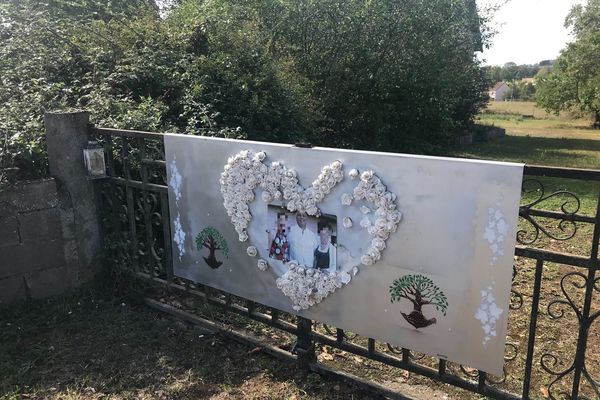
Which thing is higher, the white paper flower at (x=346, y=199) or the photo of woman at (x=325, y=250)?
the white paper flower at (x=346, y=199)

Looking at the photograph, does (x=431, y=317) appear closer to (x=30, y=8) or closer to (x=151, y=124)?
(x=151, y=124)

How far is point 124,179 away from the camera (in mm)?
3801

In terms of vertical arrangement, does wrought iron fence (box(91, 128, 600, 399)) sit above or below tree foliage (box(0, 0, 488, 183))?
below

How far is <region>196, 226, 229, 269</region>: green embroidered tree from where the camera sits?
326 cm

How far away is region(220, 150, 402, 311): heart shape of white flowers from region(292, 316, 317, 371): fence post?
0.42 ft

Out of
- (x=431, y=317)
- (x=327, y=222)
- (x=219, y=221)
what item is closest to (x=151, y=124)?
(x=219, y=221)

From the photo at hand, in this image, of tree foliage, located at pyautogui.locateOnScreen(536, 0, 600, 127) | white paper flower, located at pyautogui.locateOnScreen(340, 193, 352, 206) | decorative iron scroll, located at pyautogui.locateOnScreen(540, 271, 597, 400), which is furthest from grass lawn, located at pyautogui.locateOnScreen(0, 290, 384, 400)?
tree foliage, located at pyautogui.locateOnScreen(536, 0, 600, 127)

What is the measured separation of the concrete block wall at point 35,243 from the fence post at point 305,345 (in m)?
2.00

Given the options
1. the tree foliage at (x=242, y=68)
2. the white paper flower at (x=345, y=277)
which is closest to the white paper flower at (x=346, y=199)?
the white paper flower at (x=345, y=277)

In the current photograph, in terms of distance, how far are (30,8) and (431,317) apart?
7286mm

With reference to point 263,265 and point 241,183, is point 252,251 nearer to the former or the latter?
point 263,265

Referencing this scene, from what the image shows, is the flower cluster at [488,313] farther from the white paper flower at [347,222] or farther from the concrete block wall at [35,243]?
the concrete block wall at [35,243]

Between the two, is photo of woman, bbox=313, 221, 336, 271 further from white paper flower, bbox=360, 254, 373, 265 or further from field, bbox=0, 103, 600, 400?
field, bbox=0, 103, 600, 400

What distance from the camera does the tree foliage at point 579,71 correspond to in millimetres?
27859
